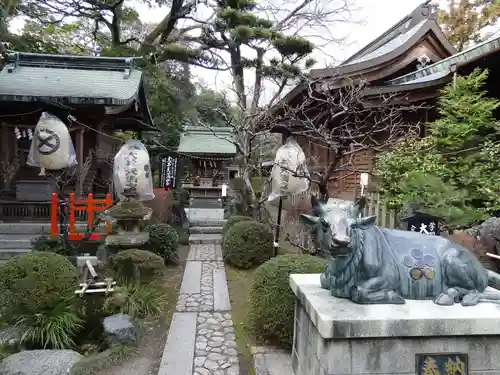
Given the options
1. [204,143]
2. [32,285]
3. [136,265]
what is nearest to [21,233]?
[136,265]

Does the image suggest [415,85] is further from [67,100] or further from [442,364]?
[67,100]

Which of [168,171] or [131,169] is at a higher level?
[168,171]

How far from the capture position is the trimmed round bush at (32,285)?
5.32 meters

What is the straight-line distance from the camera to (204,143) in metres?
17.0

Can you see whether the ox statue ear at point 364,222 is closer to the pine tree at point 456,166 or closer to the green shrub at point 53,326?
the pine tree at point 456,166

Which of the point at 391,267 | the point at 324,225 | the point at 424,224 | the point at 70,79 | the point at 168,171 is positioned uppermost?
the point at 70,79

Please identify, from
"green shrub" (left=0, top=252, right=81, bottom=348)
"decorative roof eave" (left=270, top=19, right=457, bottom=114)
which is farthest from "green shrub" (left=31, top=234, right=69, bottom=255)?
"decorative roof eave" (left=270, top=19, right=457, bottom=114)

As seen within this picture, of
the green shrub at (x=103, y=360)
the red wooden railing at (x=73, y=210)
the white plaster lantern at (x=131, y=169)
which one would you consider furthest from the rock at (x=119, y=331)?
the red wooden railing at (x=73, y=210)

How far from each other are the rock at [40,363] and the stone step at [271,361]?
2.24 m

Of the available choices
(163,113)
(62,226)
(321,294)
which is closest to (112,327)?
(321,294)

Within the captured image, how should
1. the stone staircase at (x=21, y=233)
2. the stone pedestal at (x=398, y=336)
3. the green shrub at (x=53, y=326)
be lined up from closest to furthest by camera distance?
the stone pedestal at (x=398, y=336)
the green shrub at (x=53, y=326)
the stone staircase at (x=21, y=233)

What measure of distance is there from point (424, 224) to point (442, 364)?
2.90 meters

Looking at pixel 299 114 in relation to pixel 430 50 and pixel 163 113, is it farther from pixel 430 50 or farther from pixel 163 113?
pixel 163 113

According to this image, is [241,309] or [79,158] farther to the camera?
[79,158]
